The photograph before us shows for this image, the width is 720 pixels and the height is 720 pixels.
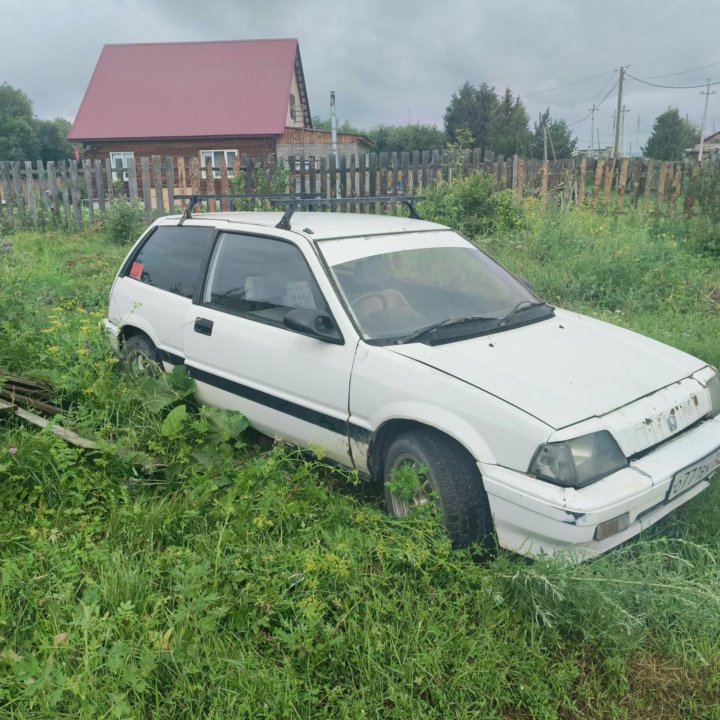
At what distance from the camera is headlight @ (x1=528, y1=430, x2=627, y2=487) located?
109 inches

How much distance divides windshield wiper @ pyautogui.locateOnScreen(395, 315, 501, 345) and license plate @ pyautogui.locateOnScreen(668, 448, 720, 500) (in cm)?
127

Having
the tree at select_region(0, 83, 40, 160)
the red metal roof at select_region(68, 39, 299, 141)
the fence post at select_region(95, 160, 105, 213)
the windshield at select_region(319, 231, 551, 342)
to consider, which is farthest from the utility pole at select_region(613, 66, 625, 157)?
the tree at select_region(0, 83, 40, 160)

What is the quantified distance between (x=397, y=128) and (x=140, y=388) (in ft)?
239

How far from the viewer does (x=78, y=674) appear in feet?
7.79

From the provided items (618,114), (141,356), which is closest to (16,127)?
(618,114)

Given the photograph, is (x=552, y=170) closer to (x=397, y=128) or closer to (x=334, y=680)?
(x=334, y=680)

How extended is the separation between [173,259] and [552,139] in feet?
228

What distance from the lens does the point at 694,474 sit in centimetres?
312

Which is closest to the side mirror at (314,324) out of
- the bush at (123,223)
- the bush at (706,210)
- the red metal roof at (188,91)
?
the bush at (706,210)

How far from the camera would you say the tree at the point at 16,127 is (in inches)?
2586

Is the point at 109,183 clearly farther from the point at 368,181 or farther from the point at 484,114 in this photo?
the point at 484,114

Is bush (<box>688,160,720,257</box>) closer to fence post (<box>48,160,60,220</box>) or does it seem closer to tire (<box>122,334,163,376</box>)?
tire (<box>122,334,163,376</box>)

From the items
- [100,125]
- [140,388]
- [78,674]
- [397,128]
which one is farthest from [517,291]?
[397,128]

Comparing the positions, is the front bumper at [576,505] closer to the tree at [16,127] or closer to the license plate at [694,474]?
the license plate at [694,474]
